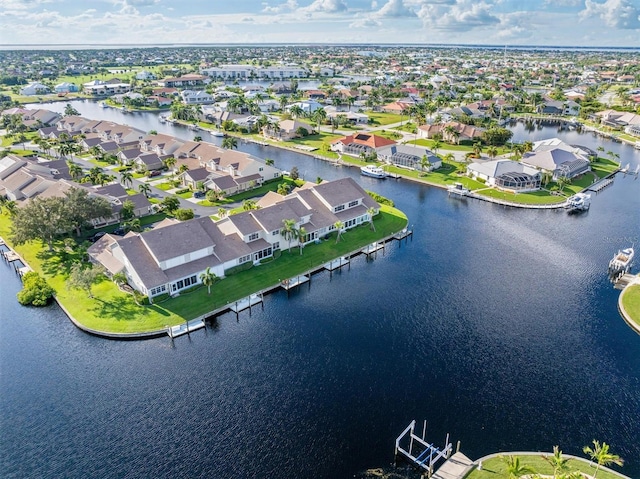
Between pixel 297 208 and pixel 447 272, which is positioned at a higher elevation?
pixel 297 208

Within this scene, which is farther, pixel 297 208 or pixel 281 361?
pixel 297 208

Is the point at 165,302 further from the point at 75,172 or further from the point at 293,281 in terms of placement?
the point at 75,172

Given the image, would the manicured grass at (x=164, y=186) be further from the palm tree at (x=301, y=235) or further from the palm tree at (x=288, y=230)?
the palm tree at (x=301, y=235)

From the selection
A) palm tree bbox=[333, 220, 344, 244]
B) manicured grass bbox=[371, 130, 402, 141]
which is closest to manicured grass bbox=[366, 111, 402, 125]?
manicured grass bbox=[371, 130, 402, 141]

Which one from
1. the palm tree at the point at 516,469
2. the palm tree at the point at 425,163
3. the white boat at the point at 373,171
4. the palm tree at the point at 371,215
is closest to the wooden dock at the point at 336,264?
the palm tree at the point at 371,215

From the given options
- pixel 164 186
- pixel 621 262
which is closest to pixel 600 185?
pixel 621 262

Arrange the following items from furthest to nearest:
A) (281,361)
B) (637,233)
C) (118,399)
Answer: (637,233), (281,361), (118,399)

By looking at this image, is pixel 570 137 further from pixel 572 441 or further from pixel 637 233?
pixel 572 441

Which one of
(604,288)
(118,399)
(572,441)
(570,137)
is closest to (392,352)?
(572,441)
